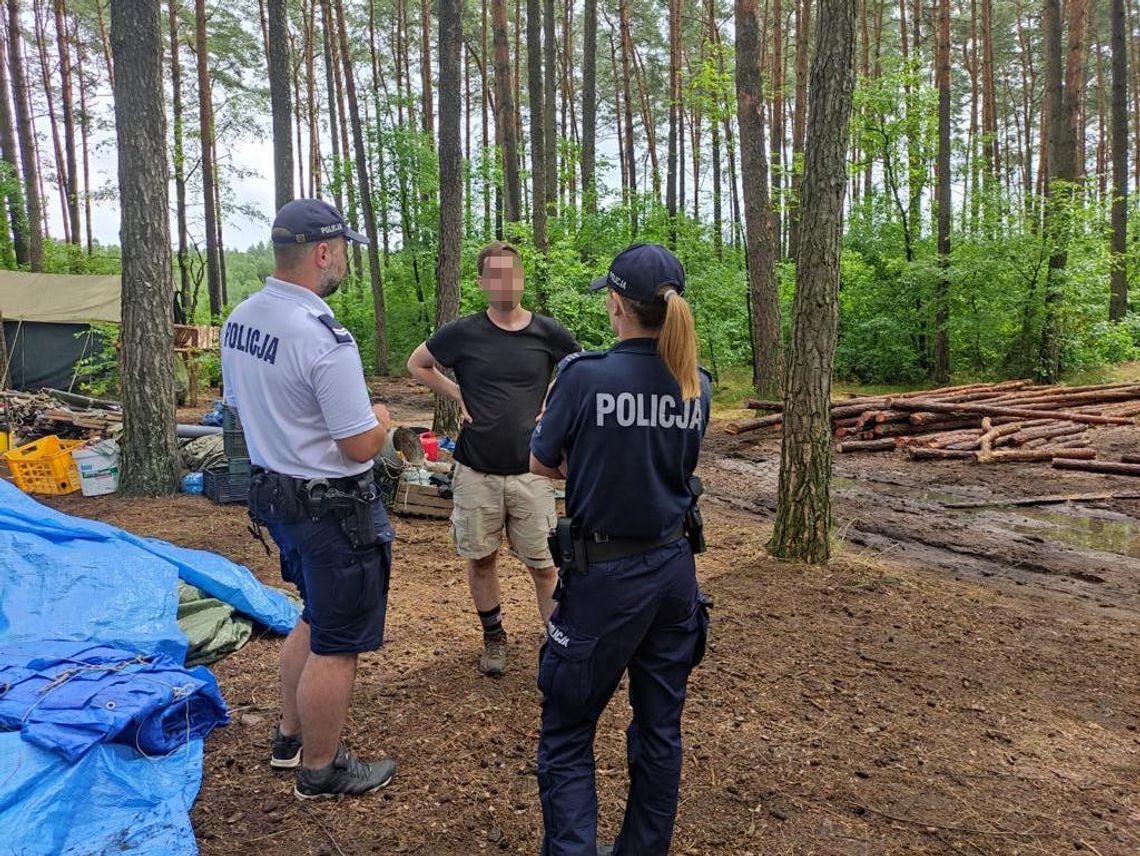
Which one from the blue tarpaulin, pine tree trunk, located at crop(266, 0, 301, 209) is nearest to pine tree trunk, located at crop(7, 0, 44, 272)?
pine tree trunk, located at crop(266, 0, 301, 209)

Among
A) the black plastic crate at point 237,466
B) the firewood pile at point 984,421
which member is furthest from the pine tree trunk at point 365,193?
the black plastic crate at point 237,466

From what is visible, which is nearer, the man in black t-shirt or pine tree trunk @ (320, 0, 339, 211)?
the man in black t-shirt

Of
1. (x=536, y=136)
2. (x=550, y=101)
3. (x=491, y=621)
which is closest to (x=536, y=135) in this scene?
(x=536, y=136)

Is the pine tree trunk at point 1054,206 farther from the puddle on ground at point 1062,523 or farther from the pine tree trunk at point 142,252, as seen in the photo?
the pine tree trunk at point 142,252

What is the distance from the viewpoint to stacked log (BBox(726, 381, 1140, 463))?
11.3m

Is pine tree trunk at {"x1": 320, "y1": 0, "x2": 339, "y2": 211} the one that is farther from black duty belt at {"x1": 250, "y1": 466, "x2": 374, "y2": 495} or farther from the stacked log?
black duty belt at {"x1": 250, "y1": 466, "x2": 374, "y2": 495}

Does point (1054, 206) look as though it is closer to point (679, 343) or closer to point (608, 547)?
point (679, 343)

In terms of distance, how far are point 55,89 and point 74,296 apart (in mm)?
Answer: 15643

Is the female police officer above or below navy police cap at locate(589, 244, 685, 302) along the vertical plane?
below

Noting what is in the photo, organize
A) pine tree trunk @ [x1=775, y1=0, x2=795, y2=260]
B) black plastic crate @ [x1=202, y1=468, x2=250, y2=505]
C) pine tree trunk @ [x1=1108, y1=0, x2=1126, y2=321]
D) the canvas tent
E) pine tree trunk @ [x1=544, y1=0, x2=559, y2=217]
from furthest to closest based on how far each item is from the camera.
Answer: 1. pine tree trunk @ [x1=775, y1=0, x2=795, y2=260]
2. pine tree trunk @ [x1=544, y1=0, x2=559, y2=217]
3. pine tree trunk @ [x1=1108, y1=0, x2=1126, y2=321]
4. the canvas tent
5. black plastic crate @ [x1=202, y1=468, x2=250, y2=505]

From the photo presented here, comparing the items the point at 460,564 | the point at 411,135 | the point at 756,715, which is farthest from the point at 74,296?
the point at 756,715

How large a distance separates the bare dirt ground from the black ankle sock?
0.25 metres

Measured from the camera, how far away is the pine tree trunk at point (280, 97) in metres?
13.8

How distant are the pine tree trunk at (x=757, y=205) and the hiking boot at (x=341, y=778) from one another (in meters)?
12.7
